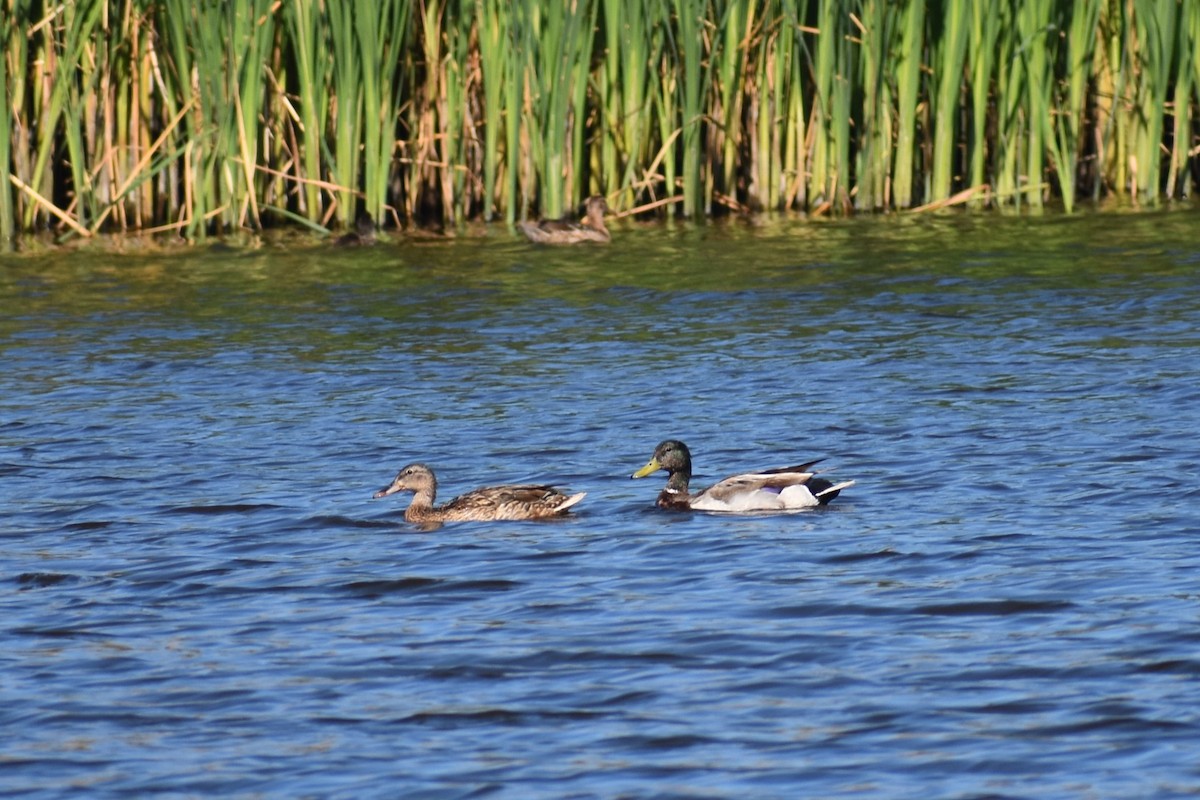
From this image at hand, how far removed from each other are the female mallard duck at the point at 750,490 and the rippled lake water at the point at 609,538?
0.10m

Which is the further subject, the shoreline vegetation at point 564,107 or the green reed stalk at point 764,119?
the green reed stalk at point 764,119

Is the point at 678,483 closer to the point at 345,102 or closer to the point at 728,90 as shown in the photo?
the point at 345,102

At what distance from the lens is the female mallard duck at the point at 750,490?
880 centimetres

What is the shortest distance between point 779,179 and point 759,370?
660 cm

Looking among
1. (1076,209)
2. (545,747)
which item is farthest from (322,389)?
(1076,209)

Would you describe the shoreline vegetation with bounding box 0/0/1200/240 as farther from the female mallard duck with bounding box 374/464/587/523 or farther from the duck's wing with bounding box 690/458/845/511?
the duck's wing with bounding box 690/458/845/511

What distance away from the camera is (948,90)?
57.7 ft

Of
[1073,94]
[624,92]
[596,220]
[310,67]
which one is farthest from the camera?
[1073,94]

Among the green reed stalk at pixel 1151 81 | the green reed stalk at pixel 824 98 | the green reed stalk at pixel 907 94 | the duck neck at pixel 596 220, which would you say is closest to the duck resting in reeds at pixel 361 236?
the duck neck at pixel 596 220

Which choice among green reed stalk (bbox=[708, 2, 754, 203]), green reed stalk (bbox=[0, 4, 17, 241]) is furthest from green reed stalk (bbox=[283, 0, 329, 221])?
green reed stalk (bbox=[708, 2, 754, 203])

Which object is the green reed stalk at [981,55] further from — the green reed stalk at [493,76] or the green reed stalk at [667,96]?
the green reed stalk at [493,76]

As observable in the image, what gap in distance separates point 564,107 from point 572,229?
99 cm

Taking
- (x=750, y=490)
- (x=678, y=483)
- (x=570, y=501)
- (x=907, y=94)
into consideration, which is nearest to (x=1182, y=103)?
(x=907, y=94)

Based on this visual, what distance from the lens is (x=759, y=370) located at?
12.4 metres
